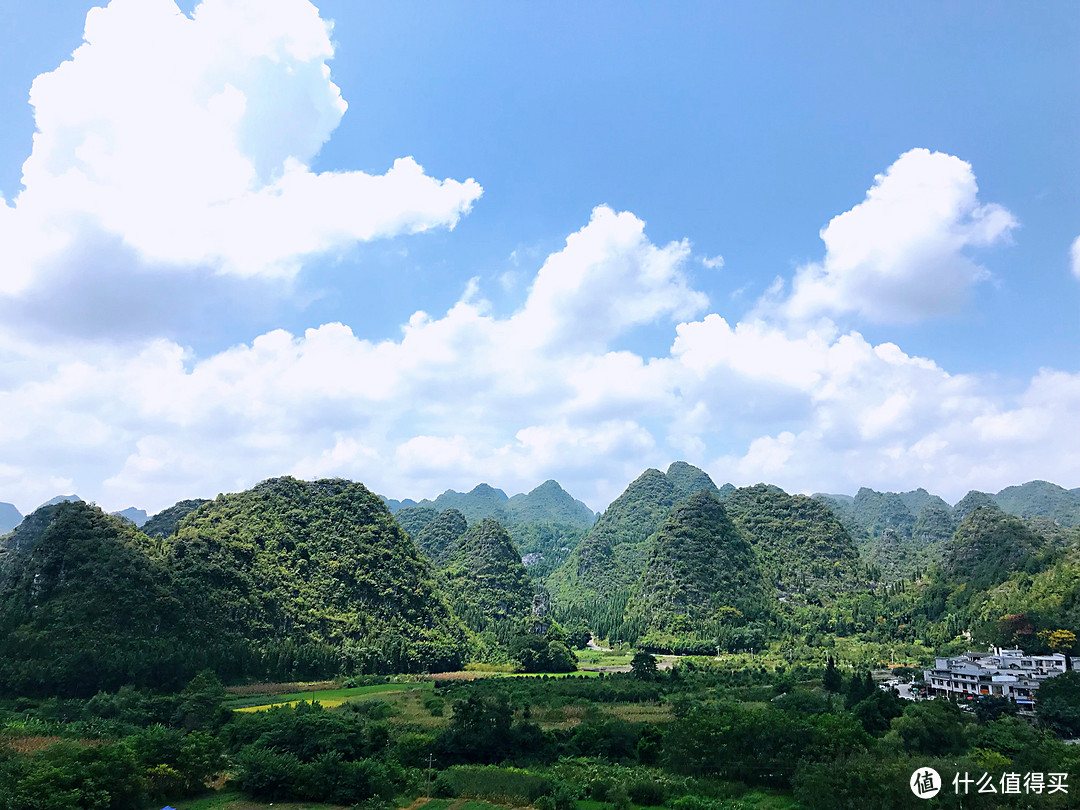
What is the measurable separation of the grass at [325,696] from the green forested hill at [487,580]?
3019 cm

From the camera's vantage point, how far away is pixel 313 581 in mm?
65500

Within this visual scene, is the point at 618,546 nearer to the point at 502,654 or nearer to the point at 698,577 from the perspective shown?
the point at 698,577

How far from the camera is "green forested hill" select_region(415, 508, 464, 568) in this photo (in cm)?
11586

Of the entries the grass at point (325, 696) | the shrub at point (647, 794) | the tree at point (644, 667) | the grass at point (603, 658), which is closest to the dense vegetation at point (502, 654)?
Result: the shrub at point (647, 794)

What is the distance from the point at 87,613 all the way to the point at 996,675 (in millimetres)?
61803

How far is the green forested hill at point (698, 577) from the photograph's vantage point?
82500 millimetres

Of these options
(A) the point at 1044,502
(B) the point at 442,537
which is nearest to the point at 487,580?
(B) the point at 442,537

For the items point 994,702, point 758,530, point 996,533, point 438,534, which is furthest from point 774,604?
point 438,534

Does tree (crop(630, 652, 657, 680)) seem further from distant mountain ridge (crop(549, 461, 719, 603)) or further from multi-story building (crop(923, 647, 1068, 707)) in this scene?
distant mountain ridge (crop(549, 461, 719, 603))

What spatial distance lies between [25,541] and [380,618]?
31.4 meters

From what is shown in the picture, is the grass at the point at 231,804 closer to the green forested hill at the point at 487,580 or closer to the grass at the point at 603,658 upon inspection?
the grass at the point at 603,658

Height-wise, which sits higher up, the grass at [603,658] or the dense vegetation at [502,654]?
the dense vegetation at [502,654]

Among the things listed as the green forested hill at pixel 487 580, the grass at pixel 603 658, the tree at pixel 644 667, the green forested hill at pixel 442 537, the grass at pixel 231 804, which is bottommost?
the grass at pixel 603 658

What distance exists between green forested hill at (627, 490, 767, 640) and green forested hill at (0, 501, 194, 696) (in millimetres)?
55347
